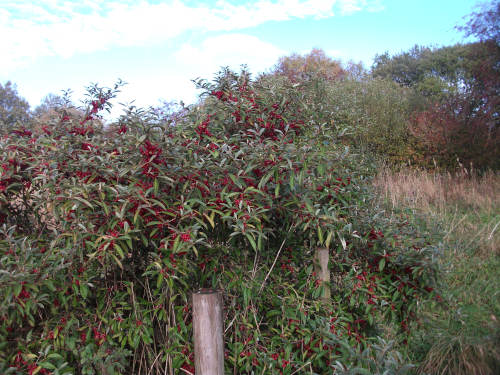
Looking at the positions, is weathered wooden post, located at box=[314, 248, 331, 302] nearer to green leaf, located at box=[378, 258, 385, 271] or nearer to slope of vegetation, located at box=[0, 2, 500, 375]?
slope of vegetation, located at box=[0, 2, 500, 375]

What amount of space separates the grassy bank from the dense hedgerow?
0.27 metres

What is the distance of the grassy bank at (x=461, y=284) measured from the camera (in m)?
2.21

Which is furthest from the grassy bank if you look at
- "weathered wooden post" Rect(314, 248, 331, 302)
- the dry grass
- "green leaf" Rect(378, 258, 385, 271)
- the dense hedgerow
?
"weathered wooden post" Rect(314, 248, 331, 302)

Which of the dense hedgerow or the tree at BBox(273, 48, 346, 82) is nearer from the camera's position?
the dense hedgerow

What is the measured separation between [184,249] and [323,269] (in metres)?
0.87

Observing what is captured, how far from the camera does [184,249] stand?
1851 mm

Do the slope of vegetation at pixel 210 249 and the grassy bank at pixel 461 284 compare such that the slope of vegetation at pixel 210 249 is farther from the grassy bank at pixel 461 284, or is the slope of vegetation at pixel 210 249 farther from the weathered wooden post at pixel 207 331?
the weathered wooden post at pixel 207 331

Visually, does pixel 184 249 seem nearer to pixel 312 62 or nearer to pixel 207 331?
pixel 207 331

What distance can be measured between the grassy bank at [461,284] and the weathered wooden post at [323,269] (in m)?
0.68

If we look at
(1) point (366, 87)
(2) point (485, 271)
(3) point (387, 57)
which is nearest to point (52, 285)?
(2) point (485, 271)

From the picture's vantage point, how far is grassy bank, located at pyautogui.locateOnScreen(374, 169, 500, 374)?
7.25 feet

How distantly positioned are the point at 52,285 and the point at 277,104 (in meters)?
1.67

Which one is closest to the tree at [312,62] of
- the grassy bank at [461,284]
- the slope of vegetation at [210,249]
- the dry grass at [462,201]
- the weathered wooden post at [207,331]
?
the dry grass at [462,201]

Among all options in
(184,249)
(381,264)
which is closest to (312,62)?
(381,264)
